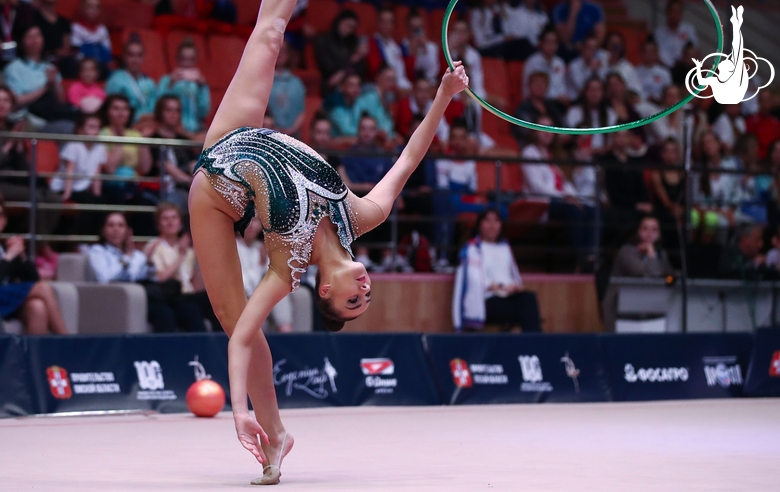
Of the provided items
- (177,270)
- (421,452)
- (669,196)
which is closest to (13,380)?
(177,270)

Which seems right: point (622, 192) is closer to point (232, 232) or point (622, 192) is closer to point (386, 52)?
point (386, 52)

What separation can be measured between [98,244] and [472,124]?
15.8ft

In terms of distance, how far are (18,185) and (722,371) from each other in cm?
636

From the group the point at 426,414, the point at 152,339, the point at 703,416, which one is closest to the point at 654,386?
the point at 703,416

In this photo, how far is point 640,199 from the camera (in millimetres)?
11586

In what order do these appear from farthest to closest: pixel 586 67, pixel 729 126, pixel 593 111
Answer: pixel 729 126 → pixel 586 67 → pixel 593 111

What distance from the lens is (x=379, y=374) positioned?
8.55 metres

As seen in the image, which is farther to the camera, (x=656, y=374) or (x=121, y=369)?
(x=656, y=374)

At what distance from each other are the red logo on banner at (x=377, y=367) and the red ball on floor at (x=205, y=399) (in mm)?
1383

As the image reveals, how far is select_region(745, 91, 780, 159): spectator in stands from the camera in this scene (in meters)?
13.6

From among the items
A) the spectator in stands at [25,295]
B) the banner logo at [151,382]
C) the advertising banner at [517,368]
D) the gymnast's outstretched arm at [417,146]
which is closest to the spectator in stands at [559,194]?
the advertising banner at [517,368]

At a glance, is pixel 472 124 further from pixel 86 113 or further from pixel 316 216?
pixel 316 216

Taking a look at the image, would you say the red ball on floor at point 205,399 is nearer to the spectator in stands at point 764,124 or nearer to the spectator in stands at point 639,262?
the spectator in stands at point 639,262

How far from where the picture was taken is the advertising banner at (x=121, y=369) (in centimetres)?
743
